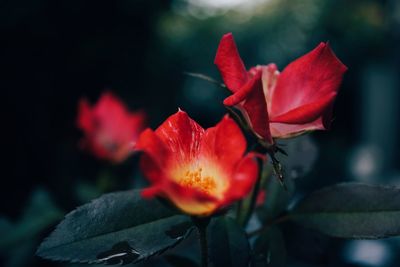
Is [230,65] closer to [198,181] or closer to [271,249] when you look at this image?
[198,181]

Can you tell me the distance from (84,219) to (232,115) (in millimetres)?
170

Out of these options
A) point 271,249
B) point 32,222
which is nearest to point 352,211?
point 271,249

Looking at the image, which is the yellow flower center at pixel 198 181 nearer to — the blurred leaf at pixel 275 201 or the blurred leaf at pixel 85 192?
the blurred leaf at pixel 275 201

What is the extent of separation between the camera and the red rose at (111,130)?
0.97m

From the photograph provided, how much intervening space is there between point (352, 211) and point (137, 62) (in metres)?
1.94

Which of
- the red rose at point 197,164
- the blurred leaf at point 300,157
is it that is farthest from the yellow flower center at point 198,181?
the blurred leaf at point 300,157

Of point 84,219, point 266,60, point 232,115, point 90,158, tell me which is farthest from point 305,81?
point 266,60

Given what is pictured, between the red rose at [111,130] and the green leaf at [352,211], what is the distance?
1.70 feet

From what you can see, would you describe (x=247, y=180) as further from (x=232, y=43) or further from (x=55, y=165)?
(x=55, y=165)

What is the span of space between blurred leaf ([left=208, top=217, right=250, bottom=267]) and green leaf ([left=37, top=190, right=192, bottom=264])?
3cm

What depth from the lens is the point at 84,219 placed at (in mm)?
412

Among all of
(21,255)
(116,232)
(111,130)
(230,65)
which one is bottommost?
(21,255)

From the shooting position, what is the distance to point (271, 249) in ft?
1.65

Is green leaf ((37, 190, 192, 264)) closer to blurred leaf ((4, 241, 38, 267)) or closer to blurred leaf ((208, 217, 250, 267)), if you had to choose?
blurred leaf ((208, 217, 250, 267))
